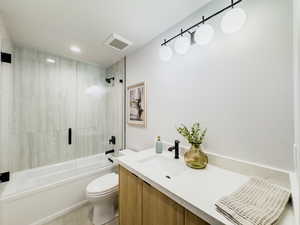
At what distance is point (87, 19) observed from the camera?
4.45 ft

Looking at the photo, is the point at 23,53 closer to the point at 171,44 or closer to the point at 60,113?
the point at 60,113

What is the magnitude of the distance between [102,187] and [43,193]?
731 mm

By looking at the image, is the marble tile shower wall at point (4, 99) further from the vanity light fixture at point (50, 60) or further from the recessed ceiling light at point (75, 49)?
the recessed ceiling light at point (75, 49)

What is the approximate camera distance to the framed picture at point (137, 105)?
1.85 m

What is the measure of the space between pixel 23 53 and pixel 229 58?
2.81 metres

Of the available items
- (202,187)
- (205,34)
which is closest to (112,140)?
(202,187)

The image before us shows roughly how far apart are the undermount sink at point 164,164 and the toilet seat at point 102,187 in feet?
2.16

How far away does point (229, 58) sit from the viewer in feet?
3.40

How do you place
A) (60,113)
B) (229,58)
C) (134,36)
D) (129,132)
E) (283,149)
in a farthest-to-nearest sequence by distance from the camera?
1. (60,113)
2. (129,132)
3. (134,36)
4. (229,58)
5. (283,149)

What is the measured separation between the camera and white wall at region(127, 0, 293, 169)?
816 millimetres

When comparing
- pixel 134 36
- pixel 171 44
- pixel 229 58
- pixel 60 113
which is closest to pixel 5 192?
pixel 60 113

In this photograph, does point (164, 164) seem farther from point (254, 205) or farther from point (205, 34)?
point (205, 34)

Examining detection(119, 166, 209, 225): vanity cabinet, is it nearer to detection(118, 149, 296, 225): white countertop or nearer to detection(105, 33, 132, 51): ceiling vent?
detection(118, 149, 296, 225): white countertop

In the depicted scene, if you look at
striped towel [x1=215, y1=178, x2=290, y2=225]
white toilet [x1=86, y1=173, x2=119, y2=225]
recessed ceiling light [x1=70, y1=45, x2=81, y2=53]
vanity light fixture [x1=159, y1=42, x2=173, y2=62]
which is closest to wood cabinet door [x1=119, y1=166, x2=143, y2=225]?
white toilet [x1=86, y1=173, x2=119, y2=225]
